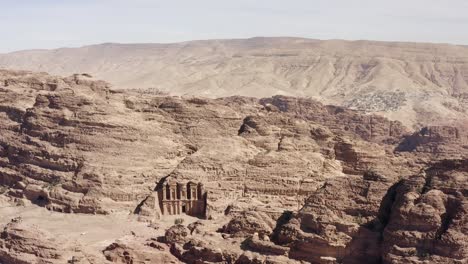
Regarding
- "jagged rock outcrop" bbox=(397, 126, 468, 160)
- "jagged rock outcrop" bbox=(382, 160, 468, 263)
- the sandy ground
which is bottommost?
the sandy ground

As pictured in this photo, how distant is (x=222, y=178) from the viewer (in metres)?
50.6

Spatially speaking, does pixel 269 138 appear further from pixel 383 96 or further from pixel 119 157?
pixel 383 96

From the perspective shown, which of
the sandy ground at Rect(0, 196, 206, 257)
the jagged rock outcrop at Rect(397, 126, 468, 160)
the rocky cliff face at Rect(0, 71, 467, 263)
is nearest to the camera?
the rocky cliff face at Rect(0, 71, 467, 263)

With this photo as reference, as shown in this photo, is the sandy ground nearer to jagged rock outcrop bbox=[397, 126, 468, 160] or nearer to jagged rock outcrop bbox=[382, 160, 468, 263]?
jagged rock outcrop bbox=[382, 160, 468, 263]

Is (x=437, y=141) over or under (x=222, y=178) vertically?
under

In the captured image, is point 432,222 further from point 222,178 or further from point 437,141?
point 437,141

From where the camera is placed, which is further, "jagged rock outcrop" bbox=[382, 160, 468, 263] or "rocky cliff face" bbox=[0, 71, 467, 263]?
"rocky cliff face" bbox=[0, 71, 467, 263]

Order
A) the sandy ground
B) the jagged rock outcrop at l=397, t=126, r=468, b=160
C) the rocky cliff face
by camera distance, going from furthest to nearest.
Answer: the jagged rock outcrop at l=397, t=126, r=468, b=160 < the sandy ground < the rocky cliff face

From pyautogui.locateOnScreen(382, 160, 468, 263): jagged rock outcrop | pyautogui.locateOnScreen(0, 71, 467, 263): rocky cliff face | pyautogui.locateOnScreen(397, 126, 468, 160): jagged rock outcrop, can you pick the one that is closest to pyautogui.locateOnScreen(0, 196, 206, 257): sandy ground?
pyautogui.locateOnScreen(0, 71, 467, 263): rocky cliff face

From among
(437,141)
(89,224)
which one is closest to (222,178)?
(89,224)

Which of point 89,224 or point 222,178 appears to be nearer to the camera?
point 89,224

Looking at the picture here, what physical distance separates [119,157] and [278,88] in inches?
5008

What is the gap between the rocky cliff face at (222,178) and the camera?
110 feet

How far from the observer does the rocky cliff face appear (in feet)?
110
